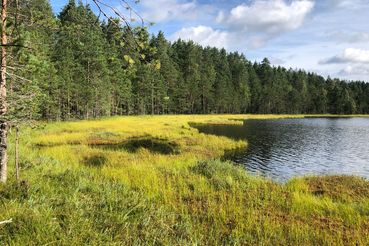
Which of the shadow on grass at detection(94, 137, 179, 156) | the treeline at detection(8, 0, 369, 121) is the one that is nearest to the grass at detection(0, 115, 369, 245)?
the treeline at detection(8, 0, 369, 121)

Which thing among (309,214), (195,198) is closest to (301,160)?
(309,214)

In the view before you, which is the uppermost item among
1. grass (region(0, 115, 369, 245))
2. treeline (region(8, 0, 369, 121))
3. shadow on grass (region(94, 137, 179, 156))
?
treeline (region(8, 0, 369, 121))

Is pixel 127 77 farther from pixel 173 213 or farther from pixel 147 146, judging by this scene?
pixel 147 146

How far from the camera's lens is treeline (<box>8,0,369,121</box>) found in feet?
18.5

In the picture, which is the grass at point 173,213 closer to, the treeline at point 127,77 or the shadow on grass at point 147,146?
the treeline at point 127,77

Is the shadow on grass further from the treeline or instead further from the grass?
the grass

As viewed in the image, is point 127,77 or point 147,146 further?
point 147,146

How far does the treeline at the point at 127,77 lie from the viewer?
5629mm

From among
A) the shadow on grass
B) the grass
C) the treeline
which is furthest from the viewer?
the shadow on grass

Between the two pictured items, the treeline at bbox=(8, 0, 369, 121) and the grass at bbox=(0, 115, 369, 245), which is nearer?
the grass at bbox=(0, 115, 369, 245)

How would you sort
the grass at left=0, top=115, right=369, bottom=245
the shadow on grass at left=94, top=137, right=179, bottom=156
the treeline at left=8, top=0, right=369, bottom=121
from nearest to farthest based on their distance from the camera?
the grass at left=0, top=115, right=369, bottom=245 < the treeline at left=8, top=0, right=369, bottom=121 < the shadow on grass at left=94, top=137, right=179, bottom=156

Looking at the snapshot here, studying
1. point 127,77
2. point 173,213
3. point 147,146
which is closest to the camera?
point 173,213

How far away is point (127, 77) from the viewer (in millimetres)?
5574

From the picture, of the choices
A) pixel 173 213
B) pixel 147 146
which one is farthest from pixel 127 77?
pixel 147 146
